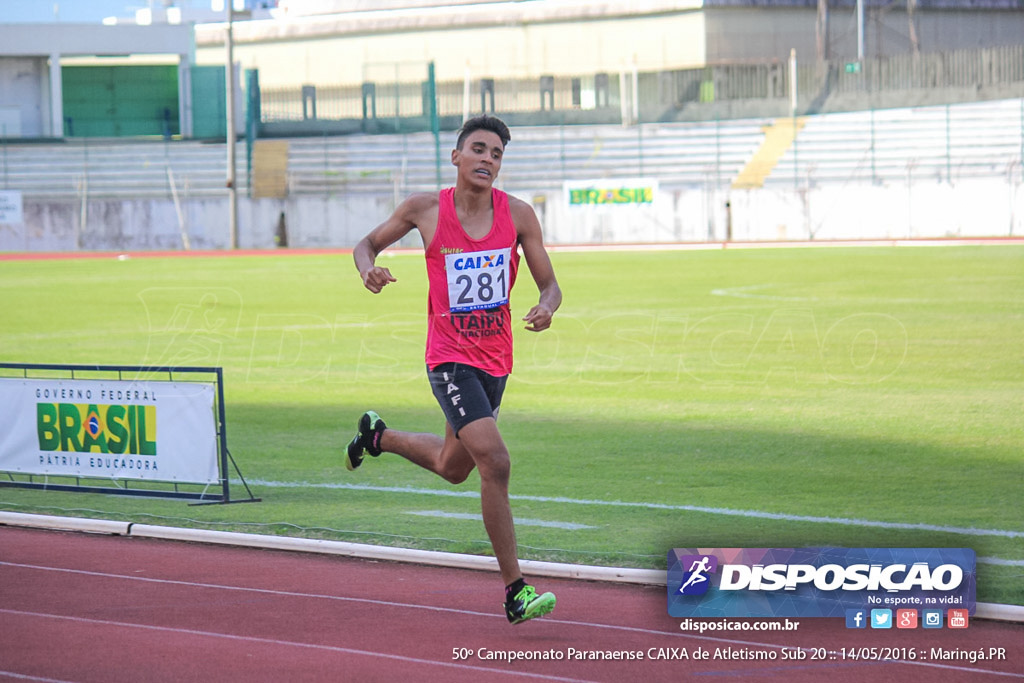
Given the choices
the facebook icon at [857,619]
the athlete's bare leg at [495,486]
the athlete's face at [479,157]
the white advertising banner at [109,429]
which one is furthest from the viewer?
the white advertising banner at [109,429]

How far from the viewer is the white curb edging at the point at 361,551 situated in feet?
23.7

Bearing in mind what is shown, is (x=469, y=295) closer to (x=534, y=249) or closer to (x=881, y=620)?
(x=534, y=249)

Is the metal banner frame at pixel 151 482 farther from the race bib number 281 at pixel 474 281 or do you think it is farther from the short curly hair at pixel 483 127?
the short curly hair at pixel 483 127

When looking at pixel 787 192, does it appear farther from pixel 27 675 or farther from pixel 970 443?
pixel 27 675

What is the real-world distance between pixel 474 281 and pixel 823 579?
200 cm

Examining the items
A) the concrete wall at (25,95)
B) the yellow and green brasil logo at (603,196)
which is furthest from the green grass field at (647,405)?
the concrete wall at (25,95)

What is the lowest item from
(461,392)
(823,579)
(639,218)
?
(823,579)

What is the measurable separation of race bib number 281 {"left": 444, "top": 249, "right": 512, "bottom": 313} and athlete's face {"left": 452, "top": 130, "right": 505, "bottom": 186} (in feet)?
1.13

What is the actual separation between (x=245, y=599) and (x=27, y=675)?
4.59ft

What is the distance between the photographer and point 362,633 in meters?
6.40

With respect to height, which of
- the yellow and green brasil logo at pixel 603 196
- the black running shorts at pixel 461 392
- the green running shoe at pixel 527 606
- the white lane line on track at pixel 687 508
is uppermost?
the yellow and green brasil logo at pixel 603 196

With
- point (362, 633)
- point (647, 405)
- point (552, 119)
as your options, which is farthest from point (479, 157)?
point (552, 119)

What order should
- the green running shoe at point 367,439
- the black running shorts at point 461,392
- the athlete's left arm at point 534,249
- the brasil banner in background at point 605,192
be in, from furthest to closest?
the brasil banner in background at point 605,192, the green running shoe at point 367,439, the athlete's left arm at point 534,249, the black running shorts at point 461,392

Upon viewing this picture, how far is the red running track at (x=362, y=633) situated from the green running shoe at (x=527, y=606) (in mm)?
111
